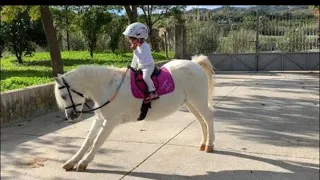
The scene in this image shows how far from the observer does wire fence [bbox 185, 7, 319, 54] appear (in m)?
18.2

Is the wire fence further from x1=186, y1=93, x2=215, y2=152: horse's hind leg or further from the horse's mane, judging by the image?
the horse's mane

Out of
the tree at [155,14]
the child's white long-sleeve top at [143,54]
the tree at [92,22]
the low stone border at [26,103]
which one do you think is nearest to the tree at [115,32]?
the tree at [92,22]

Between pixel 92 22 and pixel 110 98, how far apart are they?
14994 mm

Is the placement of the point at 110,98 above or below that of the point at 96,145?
above

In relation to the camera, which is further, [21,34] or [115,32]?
[115,32]

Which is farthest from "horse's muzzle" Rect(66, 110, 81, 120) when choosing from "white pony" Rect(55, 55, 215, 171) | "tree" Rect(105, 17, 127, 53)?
"tree" Rect(105, 17, 127, 53)

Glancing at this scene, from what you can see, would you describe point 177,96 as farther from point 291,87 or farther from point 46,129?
point 291,87

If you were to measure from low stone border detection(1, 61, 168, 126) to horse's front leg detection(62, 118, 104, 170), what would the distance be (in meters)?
2.78

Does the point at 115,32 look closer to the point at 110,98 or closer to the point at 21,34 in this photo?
the point at 21,34

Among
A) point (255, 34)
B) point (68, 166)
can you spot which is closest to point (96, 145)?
point (68, 166)

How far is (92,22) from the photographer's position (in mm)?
19188

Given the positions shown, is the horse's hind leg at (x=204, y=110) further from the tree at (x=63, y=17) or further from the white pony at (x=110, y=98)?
the tree at (x=63, y=17)

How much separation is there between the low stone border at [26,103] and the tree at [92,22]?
10944mm

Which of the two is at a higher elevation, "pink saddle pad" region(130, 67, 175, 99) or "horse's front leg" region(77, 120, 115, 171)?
"pink saddle pad" region(130, 67, 175, 99)
